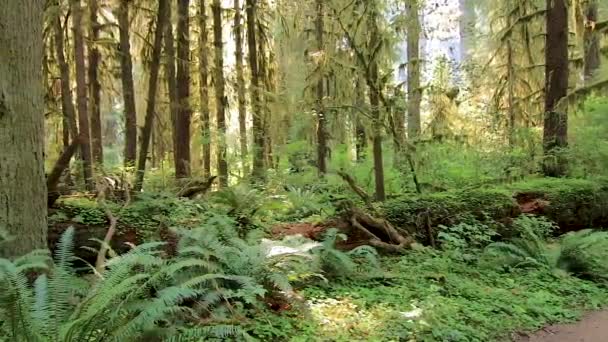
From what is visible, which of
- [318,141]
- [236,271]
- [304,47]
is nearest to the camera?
[236,271]

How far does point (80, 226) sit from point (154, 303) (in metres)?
2.98

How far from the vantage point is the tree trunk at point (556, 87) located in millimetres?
10750

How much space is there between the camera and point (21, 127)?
14.9 feet

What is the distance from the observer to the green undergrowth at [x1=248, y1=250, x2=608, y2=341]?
14.3 feet

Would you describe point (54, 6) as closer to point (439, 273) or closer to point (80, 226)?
point (80, 226)

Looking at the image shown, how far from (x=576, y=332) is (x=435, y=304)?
141cm

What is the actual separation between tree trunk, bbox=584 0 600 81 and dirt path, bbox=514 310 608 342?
8084 mm

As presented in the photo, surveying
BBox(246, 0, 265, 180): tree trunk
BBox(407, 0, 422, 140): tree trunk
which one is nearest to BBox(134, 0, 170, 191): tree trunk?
BBox(246, 0, 265, 180): tree trunk

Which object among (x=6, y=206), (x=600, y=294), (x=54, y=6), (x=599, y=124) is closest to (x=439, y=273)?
(x=600, y=294)

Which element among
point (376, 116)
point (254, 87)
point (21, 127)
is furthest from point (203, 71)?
point (21, 127)

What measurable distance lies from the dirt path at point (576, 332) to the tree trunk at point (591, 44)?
26.5 feet

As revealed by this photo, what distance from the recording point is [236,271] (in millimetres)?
4922

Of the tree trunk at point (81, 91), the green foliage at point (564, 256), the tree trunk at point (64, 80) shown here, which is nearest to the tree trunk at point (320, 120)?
the tree trunk at point (81, 91)

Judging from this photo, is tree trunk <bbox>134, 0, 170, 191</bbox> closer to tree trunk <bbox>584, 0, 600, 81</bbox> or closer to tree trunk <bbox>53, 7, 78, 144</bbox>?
tree trunk <bbox>53, 7, 78, 144</bbox>
